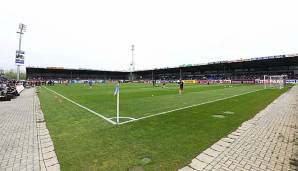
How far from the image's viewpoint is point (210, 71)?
111250 mm

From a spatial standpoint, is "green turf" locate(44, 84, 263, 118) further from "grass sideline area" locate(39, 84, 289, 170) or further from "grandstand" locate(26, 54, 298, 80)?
"grandstand" locate(26, 54, 298, 80)

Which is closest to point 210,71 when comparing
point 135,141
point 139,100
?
point 139,100

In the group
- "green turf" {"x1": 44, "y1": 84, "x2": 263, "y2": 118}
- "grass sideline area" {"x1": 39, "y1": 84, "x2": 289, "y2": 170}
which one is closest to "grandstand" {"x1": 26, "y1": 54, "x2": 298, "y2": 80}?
"green turf" {"x1": 44, "y1": 84, "x2": 263, "y2": 118}

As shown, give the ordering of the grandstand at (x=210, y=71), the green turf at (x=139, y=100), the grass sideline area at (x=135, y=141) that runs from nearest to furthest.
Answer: the grass sideline area at (x=135, y=141)
the green turf at (x=139, y=100)
the grandstand at (x=210, y=71)

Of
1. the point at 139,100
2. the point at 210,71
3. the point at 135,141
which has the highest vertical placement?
the point at 210,71

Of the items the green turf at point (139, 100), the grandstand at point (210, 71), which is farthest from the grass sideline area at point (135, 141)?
the grandstand at point (210, 71)

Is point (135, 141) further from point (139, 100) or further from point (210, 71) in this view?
point (210, 71)

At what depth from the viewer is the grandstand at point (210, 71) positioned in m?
84.2

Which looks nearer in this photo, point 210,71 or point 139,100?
point 139,100

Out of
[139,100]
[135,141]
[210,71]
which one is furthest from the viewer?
[210,71]

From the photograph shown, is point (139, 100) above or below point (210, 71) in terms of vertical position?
below

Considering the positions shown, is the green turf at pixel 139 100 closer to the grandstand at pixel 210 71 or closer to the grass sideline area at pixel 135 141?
the grass sideline area at pixel 135 141

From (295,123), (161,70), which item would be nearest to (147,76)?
(161,70)

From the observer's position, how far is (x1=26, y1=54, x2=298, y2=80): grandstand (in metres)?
84.2
